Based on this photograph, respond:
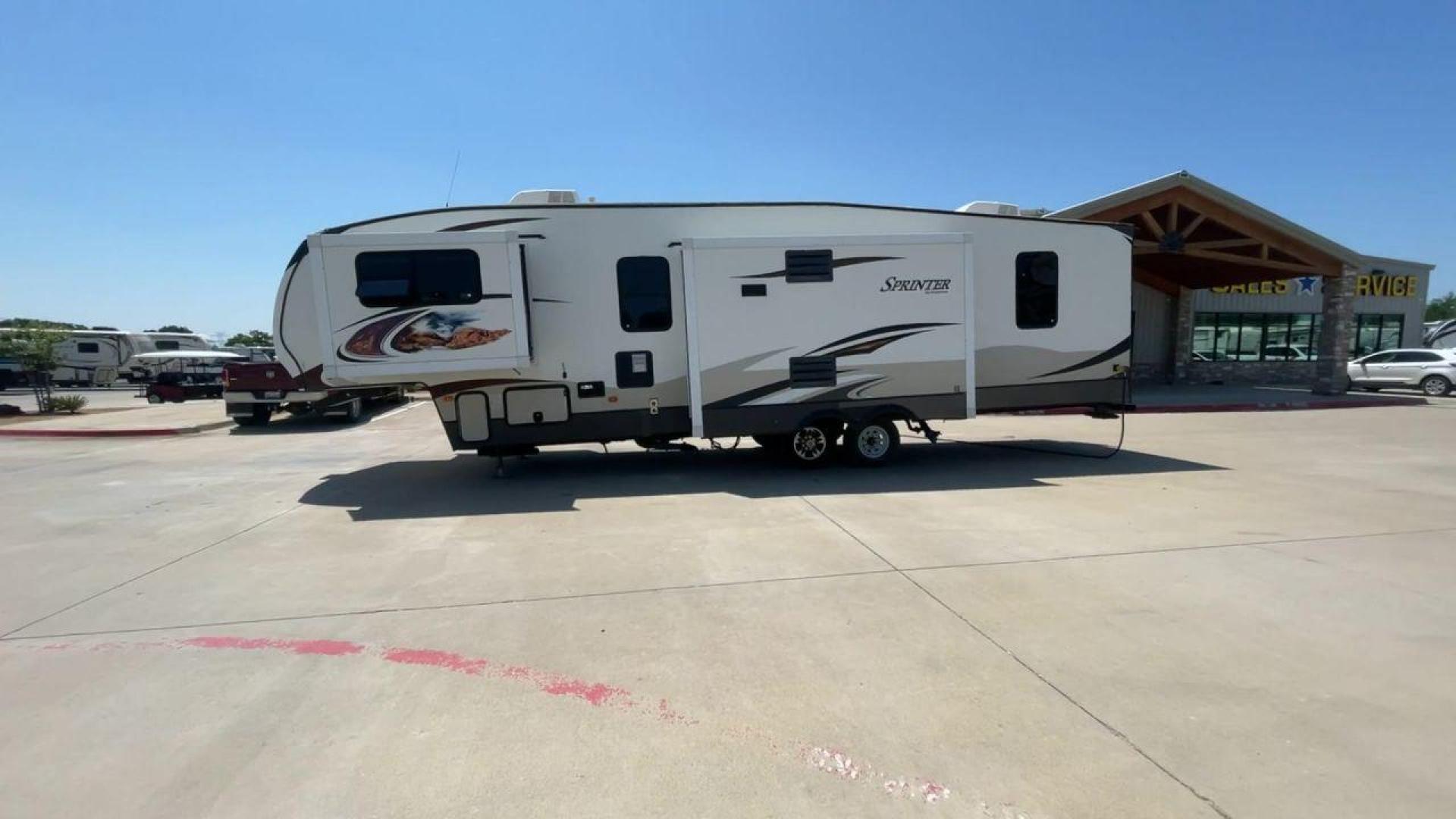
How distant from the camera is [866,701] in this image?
3.28 m

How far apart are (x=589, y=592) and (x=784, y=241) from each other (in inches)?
212

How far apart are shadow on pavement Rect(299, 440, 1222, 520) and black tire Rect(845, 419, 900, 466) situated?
0.57 ft

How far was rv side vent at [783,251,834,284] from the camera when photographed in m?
8.62

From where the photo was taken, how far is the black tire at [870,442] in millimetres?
9281

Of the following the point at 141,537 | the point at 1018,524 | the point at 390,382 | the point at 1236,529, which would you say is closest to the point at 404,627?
the point at 141,537

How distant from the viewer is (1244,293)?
2475 centimetres

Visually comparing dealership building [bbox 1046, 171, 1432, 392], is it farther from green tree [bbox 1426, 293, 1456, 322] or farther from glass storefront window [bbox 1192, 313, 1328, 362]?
green tree [bbox 1426, 293, 1456, 322]

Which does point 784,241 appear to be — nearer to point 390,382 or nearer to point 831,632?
point 390,382

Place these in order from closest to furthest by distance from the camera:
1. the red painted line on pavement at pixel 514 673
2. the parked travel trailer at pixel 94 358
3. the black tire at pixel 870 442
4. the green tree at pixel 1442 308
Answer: the red painted line on pavement at pixel 514 673
the black tire at pixel 870 442
the parked travel trailer at pixel 94 358
the green tree at pixel 1442 308

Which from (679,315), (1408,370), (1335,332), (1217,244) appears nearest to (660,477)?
(679,315)

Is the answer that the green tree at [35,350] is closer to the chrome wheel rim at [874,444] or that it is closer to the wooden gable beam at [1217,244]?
the chrome wheel rim at [874,444]

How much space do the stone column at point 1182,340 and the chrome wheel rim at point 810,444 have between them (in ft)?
67.8

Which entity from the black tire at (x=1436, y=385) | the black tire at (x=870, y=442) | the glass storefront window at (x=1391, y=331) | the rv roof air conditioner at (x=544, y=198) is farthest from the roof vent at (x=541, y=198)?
the glass storefront window at (x=1391, y=331)

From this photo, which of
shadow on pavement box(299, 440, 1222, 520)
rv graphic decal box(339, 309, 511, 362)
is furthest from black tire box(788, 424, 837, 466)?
rv graphic decal box(339, 309, 511, 362)
